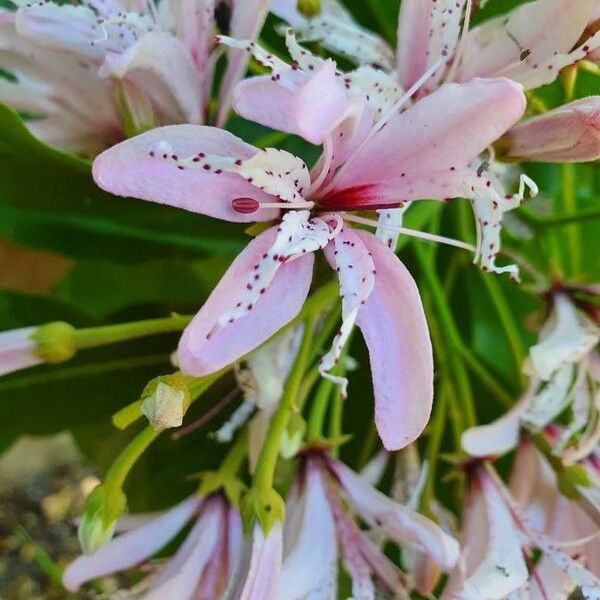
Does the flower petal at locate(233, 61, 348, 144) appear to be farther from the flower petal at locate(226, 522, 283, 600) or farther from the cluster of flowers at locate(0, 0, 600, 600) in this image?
the flower petal at locate(226, 522, 283, 600)

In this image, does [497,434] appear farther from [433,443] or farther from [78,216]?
[78,216]

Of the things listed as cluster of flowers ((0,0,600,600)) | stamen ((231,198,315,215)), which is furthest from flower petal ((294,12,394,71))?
stamen ((231,198,315,215))

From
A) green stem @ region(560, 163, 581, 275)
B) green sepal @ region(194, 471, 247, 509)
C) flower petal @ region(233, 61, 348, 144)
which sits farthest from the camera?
green stem @ region(560, 163, 581, 275)

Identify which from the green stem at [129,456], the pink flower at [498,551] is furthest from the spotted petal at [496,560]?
the green stem at [129,456]

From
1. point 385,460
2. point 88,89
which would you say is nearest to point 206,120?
point 88,89

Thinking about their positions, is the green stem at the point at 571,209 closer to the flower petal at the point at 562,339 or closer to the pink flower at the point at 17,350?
the flower petal at the point at 562,339

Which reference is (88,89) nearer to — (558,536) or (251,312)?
(251,312)
